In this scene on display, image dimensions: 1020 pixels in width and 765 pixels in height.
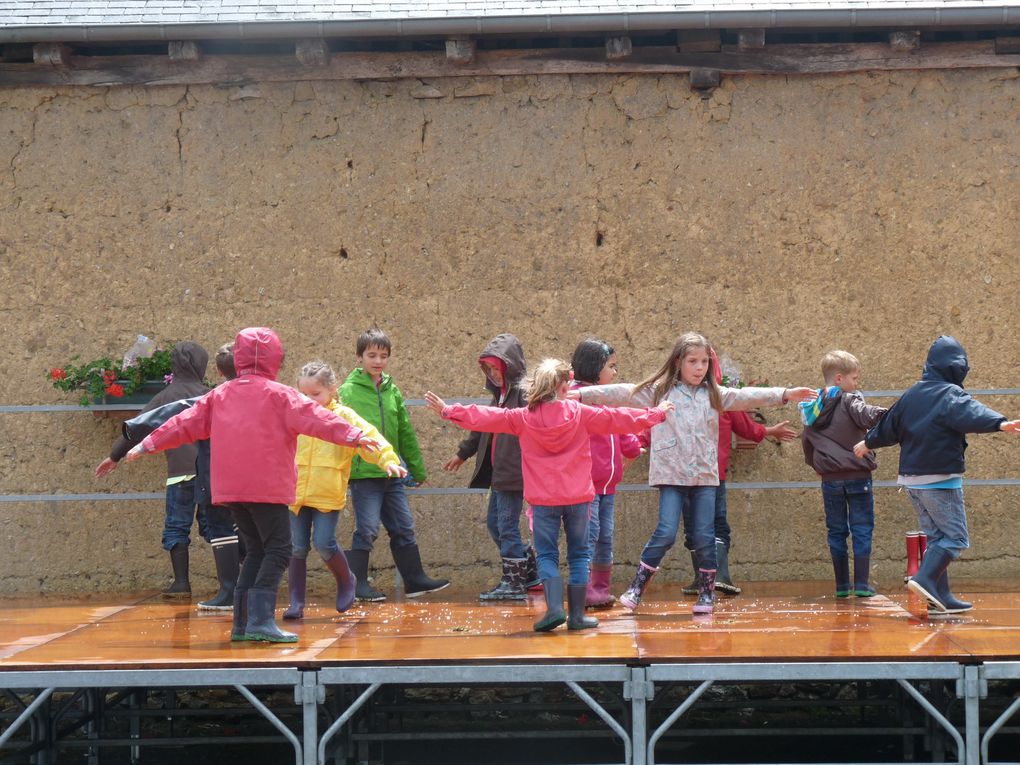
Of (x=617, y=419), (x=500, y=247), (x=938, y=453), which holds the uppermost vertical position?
(x=500, y=247)

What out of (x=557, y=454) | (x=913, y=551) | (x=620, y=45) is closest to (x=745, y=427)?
(x=913, y=551)

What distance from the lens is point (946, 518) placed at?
7156 mm

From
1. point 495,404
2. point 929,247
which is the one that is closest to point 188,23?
point 495,404

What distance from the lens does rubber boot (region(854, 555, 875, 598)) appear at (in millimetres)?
7973

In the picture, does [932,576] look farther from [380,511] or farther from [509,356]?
[380,511]

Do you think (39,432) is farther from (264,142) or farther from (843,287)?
(843,287)

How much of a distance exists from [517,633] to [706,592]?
4.00 feet

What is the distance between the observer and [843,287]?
9102 mm

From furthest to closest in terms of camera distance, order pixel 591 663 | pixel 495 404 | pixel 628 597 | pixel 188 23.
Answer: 1. pixel 188 23
2. pixel 495 404
3. pixel 628 597
4. pixel 591 663

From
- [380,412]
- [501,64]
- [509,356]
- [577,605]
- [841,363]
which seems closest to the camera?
[577,605]

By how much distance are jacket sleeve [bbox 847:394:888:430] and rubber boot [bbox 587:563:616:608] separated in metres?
1.72

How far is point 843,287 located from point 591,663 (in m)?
4.25

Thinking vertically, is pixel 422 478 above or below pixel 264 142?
below

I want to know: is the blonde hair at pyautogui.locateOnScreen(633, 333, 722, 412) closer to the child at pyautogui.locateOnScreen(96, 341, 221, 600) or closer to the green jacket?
the green jacket
